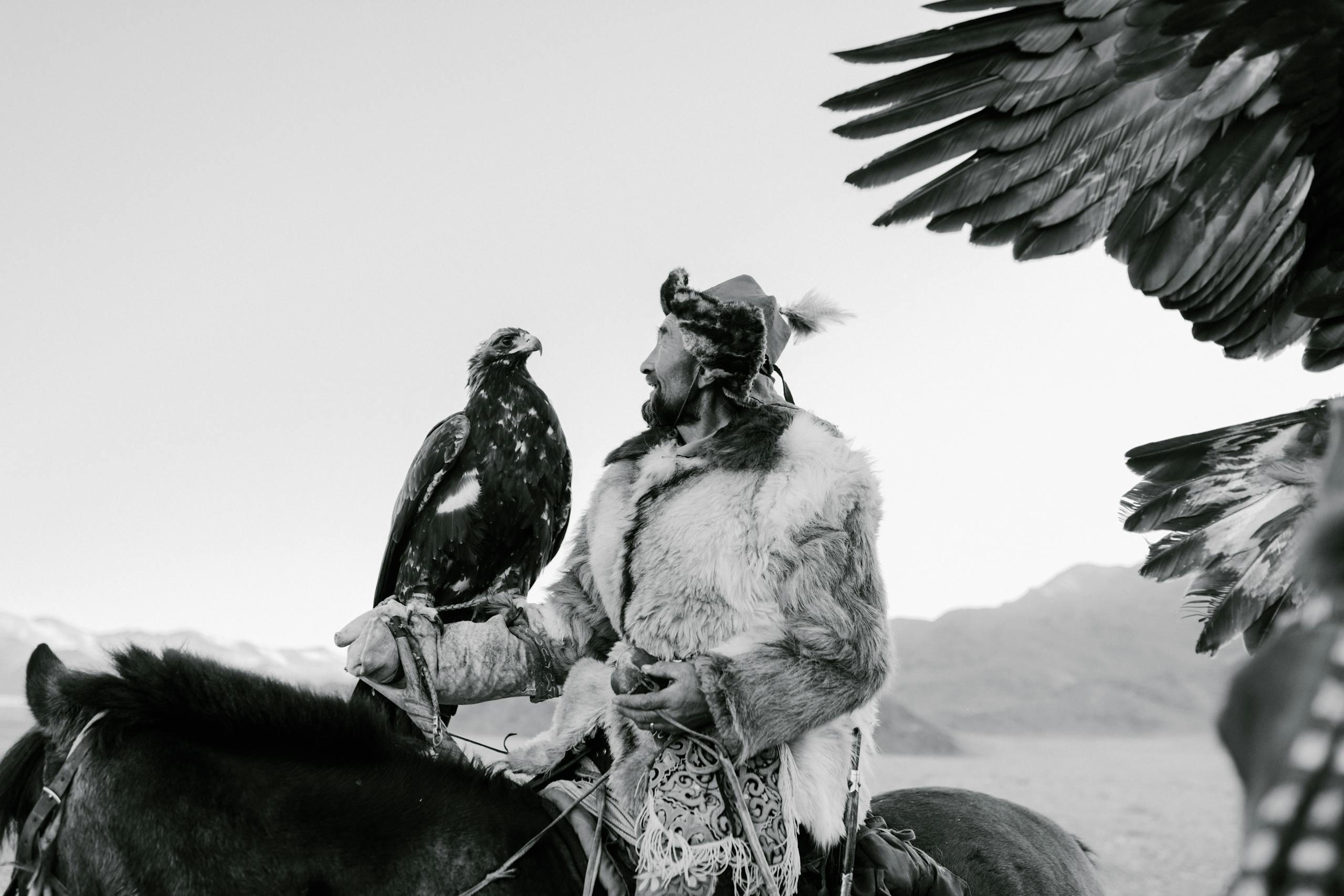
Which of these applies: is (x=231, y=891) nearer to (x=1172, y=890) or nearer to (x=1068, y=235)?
(x=1068, y=235)

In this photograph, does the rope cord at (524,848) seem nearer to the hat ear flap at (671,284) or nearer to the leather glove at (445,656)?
the leather glove at (445,656)

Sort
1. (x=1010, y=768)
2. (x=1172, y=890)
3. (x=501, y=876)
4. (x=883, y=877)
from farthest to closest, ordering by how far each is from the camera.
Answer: (x=1010, y=768) → (x=1172, y=890) → (x=883, y=877) → (x=501, y=876)

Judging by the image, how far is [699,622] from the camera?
7.93 feet

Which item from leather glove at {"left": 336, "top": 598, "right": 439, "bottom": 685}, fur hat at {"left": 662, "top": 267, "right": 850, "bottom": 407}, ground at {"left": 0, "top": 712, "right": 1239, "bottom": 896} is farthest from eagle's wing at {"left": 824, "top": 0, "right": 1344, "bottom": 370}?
ground at {"left": 0, "top": 712, "right": 1239, "bottom": 896}

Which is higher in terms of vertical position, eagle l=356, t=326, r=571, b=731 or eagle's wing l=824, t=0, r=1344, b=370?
eagle's wing l=824, t=0, r=1344, b=370

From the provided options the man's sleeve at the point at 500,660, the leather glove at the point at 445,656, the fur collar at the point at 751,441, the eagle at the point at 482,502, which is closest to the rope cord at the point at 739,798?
the fur collar at the point at 751,441

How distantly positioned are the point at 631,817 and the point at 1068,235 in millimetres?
1917

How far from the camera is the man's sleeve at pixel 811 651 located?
227 cm

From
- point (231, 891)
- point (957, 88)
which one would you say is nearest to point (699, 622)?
point (231, 891)

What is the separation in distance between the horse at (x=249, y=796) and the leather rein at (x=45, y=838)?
14 millimetres

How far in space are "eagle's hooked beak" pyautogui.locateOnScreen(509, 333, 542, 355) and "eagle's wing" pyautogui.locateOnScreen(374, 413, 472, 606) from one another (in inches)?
12.6

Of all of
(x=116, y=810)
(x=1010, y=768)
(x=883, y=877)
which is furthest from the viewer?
(x=1010, y=768)

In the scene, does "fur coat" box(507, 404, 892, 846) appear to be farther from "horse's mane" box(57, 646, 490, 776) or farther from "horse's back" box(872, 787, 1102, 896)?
"horse's back" box(872, 787, 1102, 896)

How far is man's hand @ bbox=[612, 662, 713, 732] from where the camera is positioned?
7.50ft
